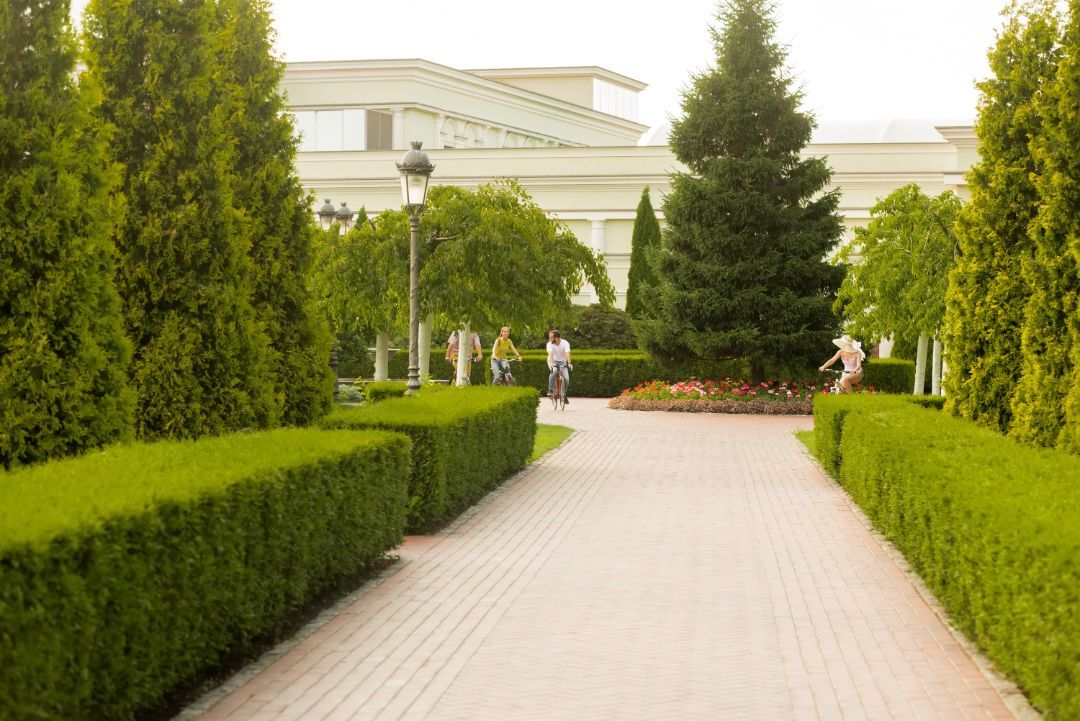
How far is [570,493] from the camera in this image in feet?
47.1

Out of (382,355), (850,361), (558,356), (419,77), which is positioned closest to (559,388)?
(558,356)

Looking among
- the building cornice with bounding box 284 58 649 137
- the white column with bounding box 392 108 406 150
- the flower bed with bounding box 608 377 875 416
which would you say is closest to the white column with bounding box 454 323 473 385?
the flower bed with bounding box 608 377 875 416

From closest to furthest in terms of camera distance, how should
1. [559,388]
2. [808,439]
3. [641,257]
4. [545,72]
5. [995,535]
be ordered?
[995,535], [808,439], [559,388], [641,257], [545,72]

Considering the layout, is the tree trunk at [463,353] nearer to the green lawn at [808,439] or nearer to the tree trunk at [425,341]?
the tree trunk at [425,341]

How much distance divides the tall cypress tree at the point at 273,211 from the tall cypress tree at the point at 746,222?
16.0m

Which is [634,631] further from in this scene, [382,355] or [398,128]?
[398,128]

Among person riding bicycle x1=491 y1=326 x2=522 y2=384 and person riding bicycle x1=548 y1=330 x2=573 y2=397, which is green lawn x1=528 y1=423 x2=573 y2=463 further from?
person riding bicycle x1=548 y1=330 x2=573 y2=397

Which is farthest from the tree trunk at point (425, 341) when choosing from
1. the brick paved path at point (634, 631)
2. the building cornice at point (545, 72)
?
the building cornice at point (545, 72)

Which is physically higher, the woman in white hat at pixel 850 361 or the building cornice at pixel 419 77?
the building cornice at pixel 419 77

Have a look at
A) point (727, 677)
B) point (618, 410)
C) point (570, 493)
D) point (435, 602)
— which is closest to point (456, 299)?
point (618, 410)

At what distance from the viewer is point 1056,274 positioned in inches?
433

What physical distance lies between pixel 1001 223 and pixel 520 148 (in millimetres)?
37416

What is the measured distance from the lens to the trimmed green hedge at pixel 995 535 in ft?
17.6

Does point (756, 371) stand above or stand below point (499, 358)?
below
